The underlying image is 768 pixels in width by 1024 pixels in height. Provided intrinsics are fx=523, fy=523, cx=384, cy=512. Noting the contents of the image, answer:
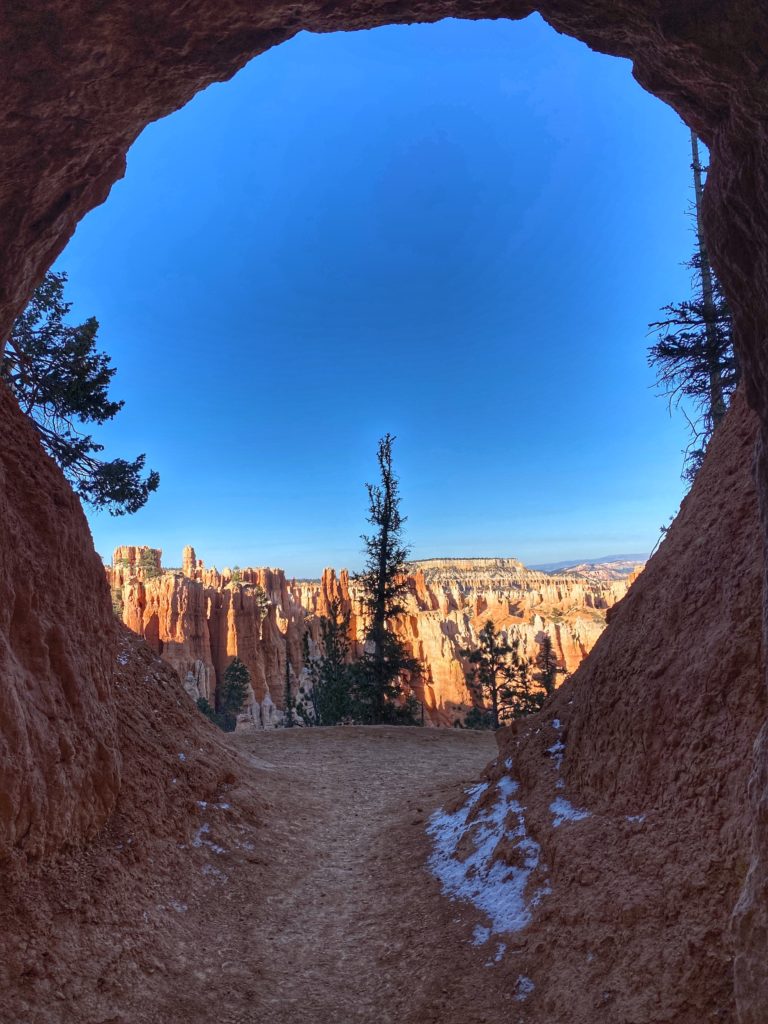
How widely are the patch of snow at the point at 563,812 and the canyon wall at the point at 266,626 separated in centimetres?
3595

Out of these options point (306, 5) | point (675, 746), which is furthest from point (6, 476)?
point (675, 746)

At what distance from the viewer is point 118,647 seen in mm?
9391

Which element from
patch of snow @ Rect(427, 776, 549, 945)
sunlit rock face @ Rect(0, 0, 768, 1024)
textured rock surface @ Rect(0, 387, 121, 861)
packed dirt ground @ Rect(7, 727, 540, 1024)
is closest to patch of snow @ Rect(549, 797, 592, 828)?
patch of snow @ Rect(427, 776, 549, 945)

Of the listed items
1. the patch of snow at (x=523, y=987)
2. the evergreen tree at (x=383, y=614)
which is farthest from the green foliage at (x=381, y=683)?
the patch of snow at (x=523, y=987)

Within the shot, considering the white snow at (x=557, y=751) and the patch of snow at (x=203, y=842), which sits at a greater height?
the white snow at (x=557, y=751)

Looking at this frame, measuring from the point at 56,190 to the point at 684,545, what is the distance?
8084mm

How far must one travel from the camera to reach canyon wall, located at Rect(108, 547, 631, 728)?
6031cm

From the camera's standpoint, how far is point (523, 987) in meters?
4.21

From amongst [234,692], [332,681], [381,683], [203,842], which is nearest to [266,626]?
[234,692]

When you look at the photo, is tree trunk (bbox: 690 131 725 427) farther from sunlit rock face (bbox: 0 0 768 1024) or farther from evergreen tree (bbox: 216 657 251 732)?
evergreen tree (bbox: 216 657 251 732)

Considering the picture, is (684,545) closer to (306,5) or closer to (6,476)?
(306,5)

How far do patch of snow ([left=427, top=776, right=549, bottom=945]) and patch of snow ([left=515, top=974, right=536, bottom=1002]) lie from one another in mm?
610

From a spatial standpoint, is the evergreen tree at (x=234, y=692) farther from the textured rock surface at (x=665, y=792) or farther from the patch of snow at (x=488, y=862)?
the textured rock surface at (x=665, y=792)

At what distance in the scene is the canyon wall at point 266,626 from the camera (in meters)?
60.3
